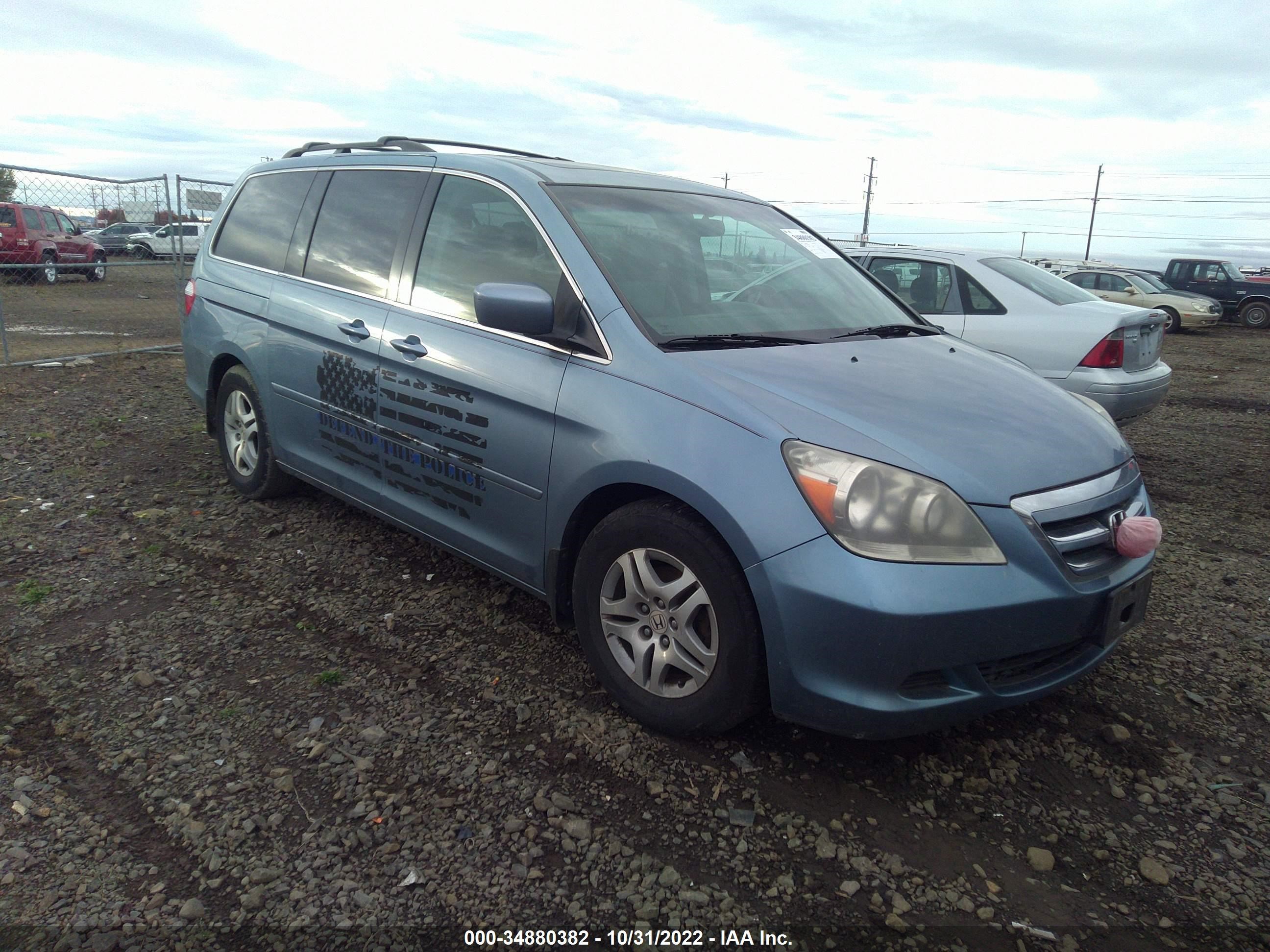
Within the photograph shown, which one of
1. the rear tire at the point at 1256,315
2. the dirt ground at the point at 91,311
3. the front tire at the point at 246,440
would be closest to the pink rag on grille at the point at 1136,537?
the front tire at the point at 246,440

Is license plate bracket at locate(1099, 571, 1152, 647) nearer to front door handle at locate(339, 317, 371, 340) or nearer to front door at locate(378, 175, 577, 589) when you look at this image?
front door at locate(378, 175, 577, 589)

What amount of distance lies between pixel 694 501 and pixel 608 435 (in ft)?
1.31

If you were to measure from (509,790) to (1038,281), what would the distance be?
616cm

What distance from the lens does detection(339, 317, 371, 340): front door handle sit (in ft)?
12.3

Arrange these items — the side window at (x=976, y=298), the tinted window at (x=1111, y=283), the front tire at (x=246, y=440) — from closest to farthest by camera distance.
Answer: the front tire at (x=246, y=440), the side window at (x=976, y=298), the tinted window at (x=1111, y=283)

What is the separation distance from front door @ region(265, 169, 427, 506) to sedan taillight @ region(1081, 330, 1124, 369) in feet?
15.4

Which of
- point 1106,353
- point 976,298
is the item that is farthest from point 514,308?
point 976,298

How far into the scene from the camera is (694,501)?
257 centimetres

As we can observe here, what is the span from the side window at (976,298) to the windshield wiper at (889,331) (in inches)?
128

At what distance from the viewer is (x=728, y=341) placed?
303cm

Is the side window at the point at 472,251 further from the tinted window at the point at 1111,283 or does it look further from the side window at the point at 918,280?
the tinted window at the point at 1111,283

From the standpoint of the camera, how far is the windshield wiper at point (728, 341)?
292 cm

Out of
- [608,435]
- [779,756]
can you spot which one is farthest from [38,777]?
[779,756]

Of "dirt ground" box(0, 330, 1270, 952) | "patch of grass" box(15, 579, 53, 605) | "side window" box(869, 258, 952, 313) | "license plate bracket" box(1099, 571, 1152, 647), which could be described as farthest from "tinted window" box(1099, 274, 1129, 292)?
"patch of grass" box(15, 579, 53, 605)
